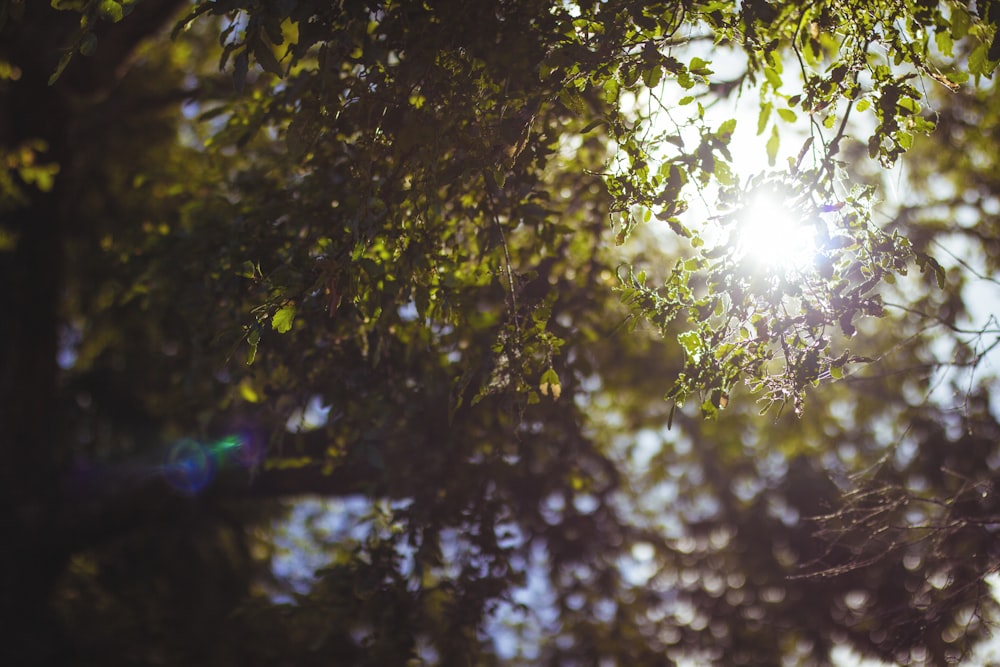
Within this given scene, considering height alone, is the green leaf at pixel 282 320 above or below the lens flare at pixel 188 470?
below

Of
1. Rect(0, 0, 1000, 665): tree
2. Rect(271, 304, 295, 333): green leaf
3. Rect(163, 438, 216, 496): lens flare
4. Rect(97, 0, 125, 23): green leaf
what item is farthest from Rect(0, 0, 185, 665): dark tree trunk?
Rect(271, 304, 295, 333): green leaf

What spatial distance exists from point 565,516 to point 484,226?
3.82m

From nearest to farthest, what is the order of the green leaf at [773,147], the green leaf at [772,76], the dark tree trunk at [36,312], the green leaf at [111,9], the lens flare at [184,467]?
1. the green leaf at [111,9]
2. the green leaf at [772,76]
3. the green leaf at [773,147]
4. the lens flare at [184,467]
5. the dark tree trunk at [36,312]

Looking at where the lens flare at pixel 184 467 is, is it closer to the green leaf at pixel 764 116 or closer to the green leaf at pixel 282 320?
the green leaf at pixel 282 320

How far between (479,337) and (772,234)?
6.99 ft

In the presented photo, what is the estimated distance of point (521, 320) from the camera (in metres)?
3.76

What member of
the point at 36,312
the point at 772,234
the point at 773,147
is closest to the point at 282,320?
the point at 772,234

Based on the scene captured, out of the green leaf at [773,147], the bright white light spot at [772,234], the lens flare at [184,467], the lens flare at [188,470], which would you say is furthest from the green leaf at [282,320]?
the lens flare at [188,470]

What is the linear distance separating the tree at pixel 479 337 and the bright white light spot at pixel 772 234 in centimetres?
4

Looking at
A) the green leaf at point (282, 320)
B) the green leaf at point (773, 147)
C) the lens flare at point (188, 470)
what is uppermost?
the lens flare at point (188, 470)

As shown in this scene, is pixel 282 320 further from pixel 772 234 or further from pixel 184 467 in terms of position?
pixel 184 467

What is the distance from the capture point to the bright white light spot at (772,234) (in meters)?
2.99

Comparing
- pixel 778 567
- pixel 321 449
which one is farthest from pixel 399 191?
pixel 778 567

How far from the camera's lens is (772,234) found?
302 centimetres
